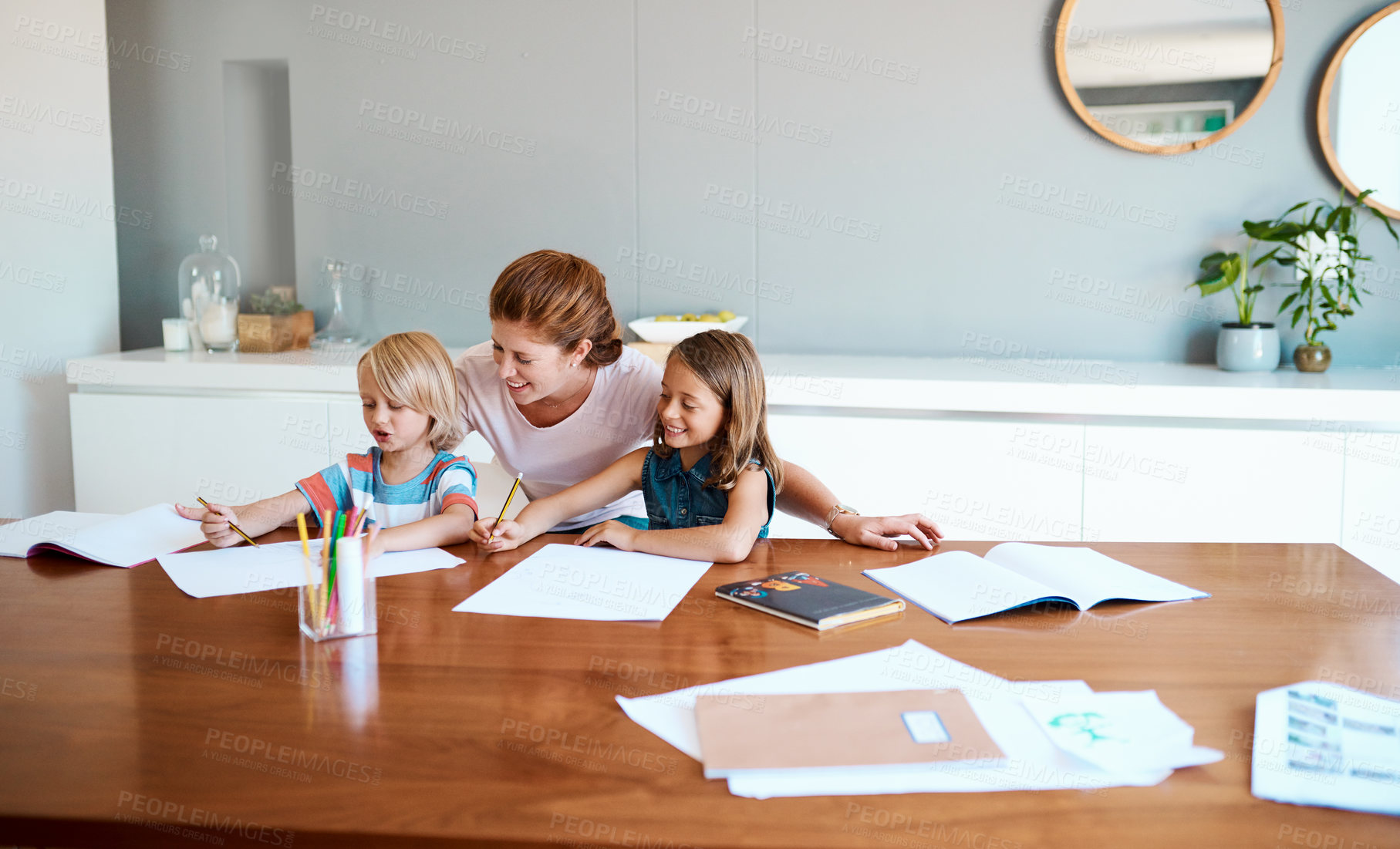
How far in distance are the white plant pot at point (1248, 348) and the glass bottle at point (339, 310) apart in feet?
8.36

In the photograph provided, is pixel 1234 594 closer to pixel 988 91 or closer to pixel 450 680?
pixel 450 680

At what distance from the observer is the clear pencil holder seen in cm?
107

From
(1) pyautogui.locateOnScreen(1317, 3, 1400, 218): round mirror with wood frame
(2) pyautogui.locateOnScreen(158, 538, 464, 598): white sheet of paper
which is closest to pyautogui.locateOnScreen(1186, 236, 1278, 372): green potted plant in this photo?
(1) pyautogui.locateOnScreen(1317, 3, 1400, 218): round mirror with wood frame

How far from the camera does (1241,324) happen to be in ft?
8.77

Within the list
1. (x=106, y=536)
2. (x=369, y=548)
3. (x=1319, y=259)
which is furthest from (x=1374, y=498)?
(x=106, y=536)

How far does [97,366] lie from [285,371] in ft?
1.86

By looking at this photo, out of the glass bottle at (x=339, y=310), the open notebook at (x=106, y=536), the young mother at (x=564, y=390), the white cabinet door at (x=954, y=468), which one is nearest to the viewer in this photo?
the open notebook at (x=106, y=536)

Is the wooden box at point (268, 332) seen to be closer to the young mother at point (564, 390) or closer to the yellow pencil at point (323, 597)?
the young mother at point (564, 390)

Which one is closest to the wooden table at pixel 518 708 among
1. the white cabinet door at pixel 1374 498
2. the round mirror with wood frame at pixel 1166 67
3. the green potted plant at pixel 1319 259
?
the white cabinet door at pixel 1374 498

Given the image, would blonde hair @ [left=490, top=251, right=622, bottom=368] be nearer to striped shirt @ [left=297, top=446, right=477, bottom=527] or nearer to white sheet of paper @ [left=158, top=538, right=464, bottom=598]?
striped shirt @ [left=297, top=446, right=477, bottom=527]

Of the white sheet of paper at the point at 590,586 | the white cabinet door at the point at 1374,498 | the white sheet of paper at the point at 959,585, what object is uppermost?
the white sheet of paper at the point at 959,585

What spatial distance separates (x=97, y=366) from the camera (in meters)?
2.79

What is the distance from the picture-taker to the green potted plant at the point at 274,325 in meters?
3.00

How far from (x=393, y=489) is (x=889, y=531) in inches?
31.0
